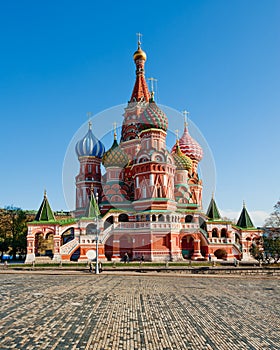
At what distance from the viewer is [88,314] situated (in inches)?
463

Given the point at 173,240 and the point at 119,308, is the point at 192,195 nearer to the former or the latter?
the point at 173,240

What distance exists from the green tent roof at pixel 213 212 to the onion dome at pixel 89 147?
17469mm

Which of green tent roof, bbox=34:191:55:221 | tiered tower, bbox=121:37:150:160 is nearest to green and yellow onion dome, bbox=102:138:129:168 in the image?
tiered tower, bbox=121:37:150:160

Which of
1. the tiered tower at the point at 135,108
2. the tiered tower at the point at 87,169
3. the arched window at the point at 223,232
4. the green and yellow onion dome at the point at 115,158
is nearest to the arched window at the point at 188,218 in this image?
the arched window at the point at 223,232

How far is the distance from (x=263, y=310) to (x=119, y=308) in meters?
5.24

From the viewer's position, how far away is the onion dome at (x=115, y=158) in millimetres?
48531

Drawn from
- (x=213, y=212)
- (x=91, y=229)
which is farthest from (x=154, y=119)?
(x=91, y=229)

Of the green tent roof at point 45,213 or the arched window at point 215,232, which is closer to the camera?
the green tent roof at point 45,213

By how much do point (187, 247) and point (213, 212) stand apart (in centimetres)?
585

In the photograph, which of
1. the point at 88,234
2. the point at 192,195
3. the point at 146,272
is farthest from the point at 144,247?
the point at 192,195

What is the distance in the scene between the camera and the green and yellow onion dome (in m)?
48.5

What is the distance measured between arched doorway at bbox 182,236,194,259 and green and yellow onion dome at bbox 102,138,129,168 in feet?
43.1

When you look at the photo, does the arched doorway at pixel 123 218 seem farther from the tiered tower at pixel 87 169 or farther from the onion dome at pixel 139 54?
the onion dome at pixel 139 54

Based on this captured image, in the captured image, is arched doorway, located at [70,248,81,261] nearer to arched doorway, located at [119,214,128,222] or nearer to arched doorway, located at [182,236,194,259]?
arched doorway, located at [119,214,128,222]
